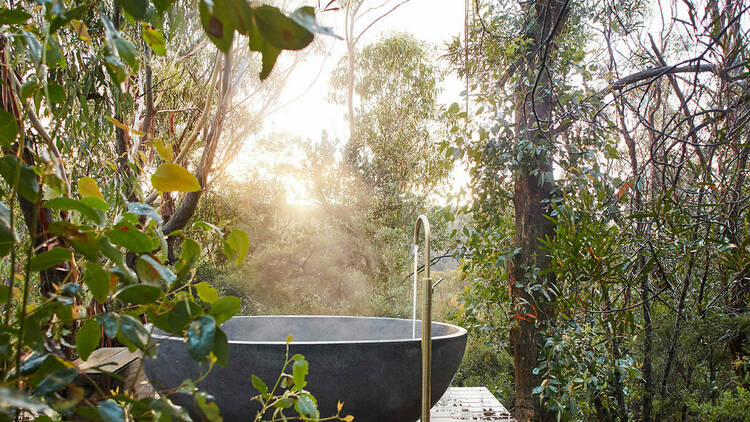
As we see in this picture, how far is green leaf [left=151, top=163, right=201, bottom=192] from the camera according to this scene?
0.29 metres

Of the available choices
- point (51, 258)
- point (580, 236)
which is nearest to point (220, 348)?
point (51, 258)

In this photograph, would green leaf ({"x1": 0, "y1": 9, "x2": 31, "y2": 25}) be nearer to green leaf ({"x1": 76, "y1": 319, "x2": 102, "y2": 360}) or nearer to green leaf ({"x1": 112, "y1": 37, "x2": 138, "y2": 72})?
green leaf ({"x1": 112, "y1": 37, "x2": 138, "y2": 72})

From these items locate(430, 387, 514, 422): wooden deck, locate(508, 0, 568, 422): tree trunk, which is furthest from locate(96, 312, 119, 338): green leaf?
locate(508, 0, 568, 422): tree trunk

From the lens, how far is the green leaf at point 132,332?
0.82ft

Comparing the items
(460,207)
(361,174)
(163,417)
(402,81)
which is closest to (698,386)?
(460,207)

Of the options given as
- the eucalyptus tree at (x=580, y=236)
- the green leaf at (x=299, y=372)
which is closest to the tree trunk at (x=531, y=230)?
the eucalyptus tree at (x=580, y=236)

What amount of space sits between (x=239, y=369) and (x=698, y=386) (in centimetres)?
182

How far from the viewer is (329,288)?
20.5ft

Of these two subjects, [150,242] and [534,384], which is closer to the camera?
[150,242]

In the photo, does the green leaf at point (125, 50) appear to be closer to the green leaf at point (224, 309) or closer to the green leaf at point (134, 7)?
the green leaf at point (134, 7)

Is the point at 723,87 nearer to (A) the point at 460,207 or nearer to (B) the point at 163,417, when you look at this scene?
(A) the point at 460,207

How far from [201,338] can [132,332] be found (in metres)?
0.06

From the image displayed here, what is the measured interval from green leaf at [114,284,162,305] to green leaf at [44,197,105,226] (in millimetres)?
41

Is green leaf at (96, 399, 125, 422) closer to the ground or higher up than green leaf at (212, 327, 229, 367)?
closer to the ground
